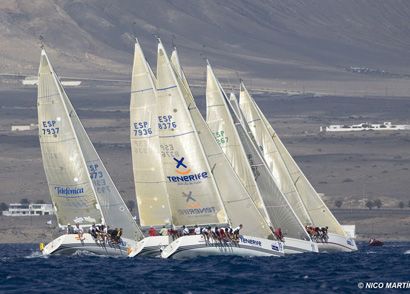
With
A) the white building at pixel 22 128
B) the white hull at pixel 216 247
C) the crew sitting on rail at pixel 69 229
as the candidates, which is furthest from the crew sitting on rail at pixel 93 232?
the white building at pixel 22 128

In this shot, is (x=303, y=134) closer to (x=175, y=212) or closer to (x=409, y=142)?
(x=409, y=142)

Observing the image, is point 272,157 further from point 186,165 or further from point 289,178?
point 186,165

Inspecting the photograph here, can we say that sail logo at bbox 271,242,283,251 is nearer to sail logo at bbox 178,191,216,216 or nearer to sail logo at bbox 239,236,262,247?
sail logo at bbox 239,236,262,247

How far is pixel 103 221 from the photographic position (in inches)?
2360

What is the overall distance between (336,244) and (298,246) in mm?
5798

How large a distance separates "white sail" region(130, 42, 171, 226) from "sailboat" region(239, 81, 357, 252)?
6.90 m

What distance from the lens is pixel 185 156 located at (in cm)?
5575

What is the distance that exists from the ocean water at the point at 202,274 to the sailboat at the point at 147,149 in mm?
2754

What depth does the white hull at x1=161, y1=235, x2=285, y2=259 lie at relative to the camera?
5416cm

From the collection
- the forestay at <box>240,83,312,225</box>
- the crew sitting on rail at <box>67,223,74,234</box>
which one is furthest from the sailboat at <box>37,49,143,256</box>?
the forestay at <box>240,83,312,225</box>

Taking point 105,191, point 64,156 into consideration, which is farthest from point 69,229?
point 64,156

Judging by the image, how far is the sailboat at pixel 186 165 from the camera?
55656 mm

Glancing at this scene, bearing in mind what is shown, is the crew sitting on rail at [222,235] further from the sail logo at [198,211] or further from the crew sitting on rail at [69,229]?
the crew sitting on rail at [69,229]

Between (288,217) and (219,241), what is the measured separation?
5.41 metres
